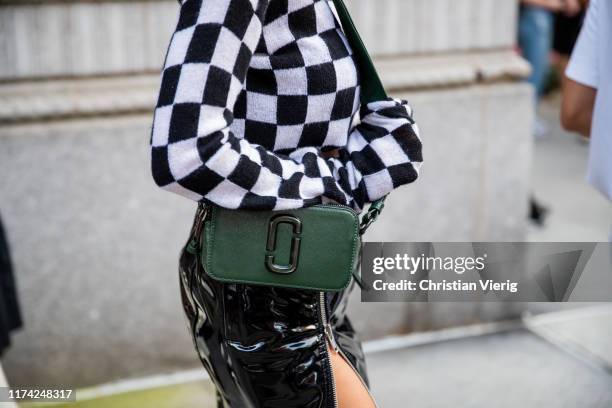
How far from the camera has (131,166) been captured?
341cm

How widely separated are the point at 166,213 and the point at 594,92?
6.46 feet

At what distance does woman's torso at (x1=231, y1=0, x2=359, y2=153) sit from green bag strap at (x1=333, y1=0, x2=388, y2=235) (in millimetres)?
20

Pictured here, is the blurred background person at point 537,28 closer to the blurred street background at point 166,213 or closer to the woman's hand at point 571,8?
the woman's hand at point 571,8

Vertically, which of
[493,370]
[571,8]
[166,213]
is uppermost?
[571,8]

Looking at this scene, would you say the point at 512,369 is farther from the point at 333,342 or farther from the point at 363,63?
the point at 363,63

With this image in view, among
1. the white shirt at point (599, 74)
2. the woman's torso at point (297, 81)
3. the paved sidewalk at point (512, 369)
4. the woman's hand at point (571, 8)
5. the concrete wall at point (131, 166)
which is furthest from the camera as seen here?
the woman's hand at point (571, 8)

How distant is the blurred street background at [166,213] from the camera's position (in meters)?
3.29

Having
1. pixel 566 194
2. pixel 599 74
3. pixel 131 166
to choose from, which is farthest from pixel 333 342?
pixel 566 194

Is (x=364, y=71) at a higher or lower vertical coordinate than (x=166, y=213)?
higher

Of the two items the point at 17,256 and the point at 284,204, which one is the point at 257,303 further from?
the point at 17,256

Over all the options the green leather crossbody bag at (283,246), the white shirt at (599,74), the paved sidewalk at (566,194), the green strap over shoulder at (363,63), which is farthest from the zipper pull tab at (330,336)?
the paved sidewalk at (566,194)

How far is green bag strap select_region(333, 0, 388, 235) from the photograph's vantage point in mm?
1638

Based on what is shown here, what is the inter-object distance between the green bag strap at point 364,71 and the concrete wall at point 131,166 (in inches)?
73.1

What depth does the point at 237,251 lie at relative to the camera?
5.18ft
